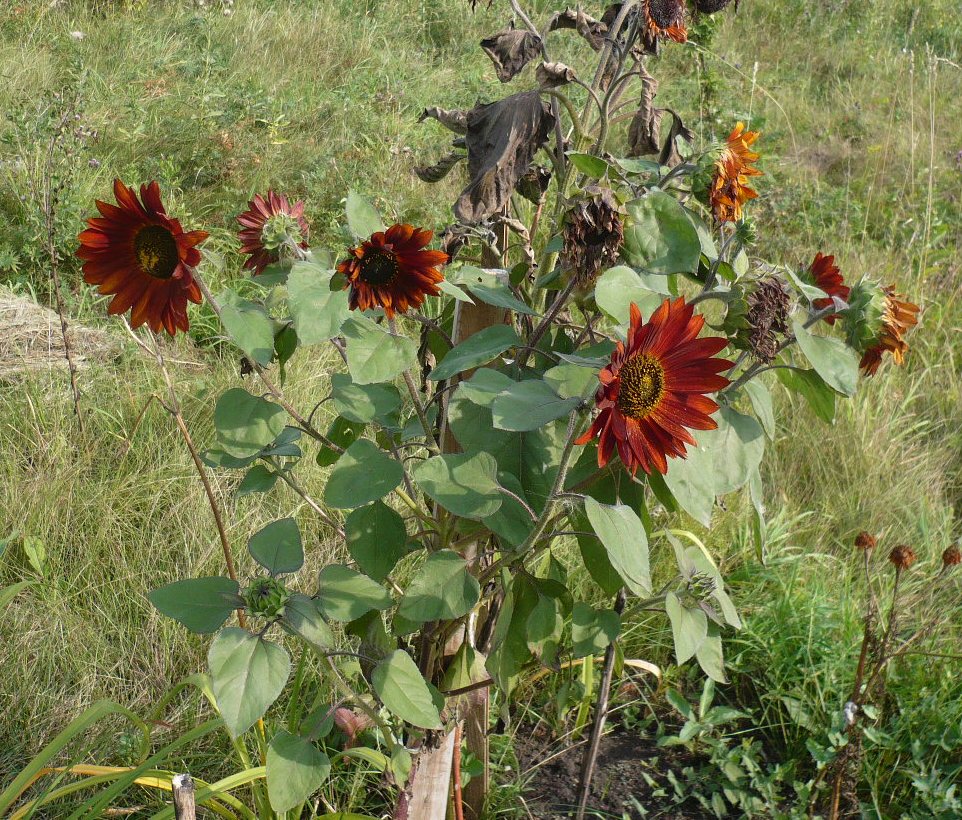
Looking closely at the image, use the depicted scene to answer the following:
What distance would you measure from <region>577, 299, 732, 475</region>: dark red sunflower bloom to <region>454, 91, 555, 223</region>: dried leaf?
315 millimetres

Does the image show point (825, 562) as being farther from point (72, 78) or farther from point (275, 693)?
point (72, 78)

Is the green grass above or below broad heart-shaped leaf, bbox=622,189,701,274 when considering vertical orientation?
below

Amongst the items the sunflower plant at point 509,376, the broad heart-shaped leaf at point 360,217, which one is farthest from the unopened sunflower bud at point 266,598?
the broad heart-shaped leaf at point 360,217

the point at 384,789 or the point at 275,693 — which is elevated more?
the point at 275,693

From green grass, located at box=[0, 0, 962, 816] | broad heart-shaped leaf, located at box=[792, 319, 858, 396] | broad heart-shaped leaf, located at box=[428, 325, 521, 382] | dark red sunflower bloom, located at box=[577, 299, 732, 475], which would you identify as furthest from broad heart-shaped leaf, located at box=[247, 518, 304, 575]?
green grass, located at box=[0, 0, 962, 816]

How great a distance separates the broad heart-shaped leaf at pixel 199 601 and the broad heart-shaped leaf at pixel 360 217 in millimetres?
385

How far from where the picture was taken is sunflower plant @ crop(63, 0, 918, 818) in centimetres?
87

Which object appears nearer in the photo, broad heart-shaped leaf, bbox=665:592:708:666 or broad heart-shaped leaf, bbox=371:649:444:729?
broad heart-shaped leaf, bbox=371:649:444:729

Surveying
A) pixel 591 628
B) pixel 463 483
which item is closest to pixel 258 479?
pixel 463 483

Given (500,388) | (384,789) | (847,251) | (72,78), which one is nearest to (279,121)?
(72,78)

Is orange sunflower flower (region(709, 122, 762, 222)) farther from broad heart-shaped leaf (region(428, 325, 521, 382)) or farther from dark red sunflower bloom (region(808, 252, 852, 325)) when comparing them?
broad heart-shaped leaf (region(428, 325, 521, 382))

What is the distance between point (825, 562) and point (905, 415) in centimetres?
75

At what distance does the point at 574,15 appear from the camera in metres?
1.22

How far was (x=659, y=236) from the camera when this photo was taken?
3.04 ft
